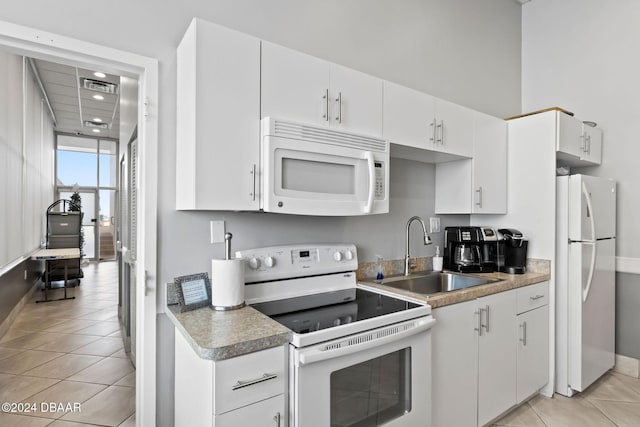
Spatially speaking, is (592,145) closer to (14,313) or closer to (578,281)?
(578,281)

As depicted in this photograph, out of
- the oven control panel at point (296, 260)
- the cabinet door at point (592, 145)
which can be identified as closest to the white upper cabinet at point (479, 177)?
the cabinet door at point (592, 145)

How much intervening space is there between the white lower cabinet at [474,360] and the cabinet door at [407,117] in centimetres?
102

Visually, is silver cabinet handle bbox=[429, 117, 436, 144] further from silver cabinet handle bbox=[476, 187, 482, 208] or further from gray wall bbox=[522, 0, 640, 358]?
gray wall bbox=[522, 0, 640, 358]

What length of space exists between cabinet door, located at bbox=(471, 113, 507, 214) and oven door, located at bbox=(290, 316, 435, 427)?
4.51ft

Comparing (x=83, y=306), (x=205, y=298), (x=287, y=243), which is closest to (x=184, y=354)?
(x=205, y=298)

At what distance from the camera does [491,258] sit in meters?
2.74

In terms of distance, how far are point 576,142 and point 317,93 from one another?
90.7 inches

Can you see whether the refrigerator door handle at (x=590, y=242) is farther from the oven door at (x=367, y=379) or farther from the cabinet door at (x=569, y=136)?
the oven door at (x=367, y=379)

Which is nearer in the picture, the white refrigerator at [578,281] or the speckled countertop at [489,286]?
the speckled countertop at [489,286]

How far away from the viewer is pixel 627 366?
301cm

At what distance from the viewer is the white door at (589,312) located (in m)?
2.57

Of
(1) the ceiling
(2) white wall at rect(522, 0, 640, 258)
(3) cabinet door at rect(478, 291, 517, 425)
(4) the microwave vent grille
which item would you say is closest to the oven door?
(3) cabinet door at rect(478, 291, 517, 425)

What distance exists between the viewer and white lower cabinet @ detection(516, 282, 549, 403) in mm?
2363

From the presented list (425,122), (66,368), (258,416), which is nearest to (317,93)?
(425,122)
